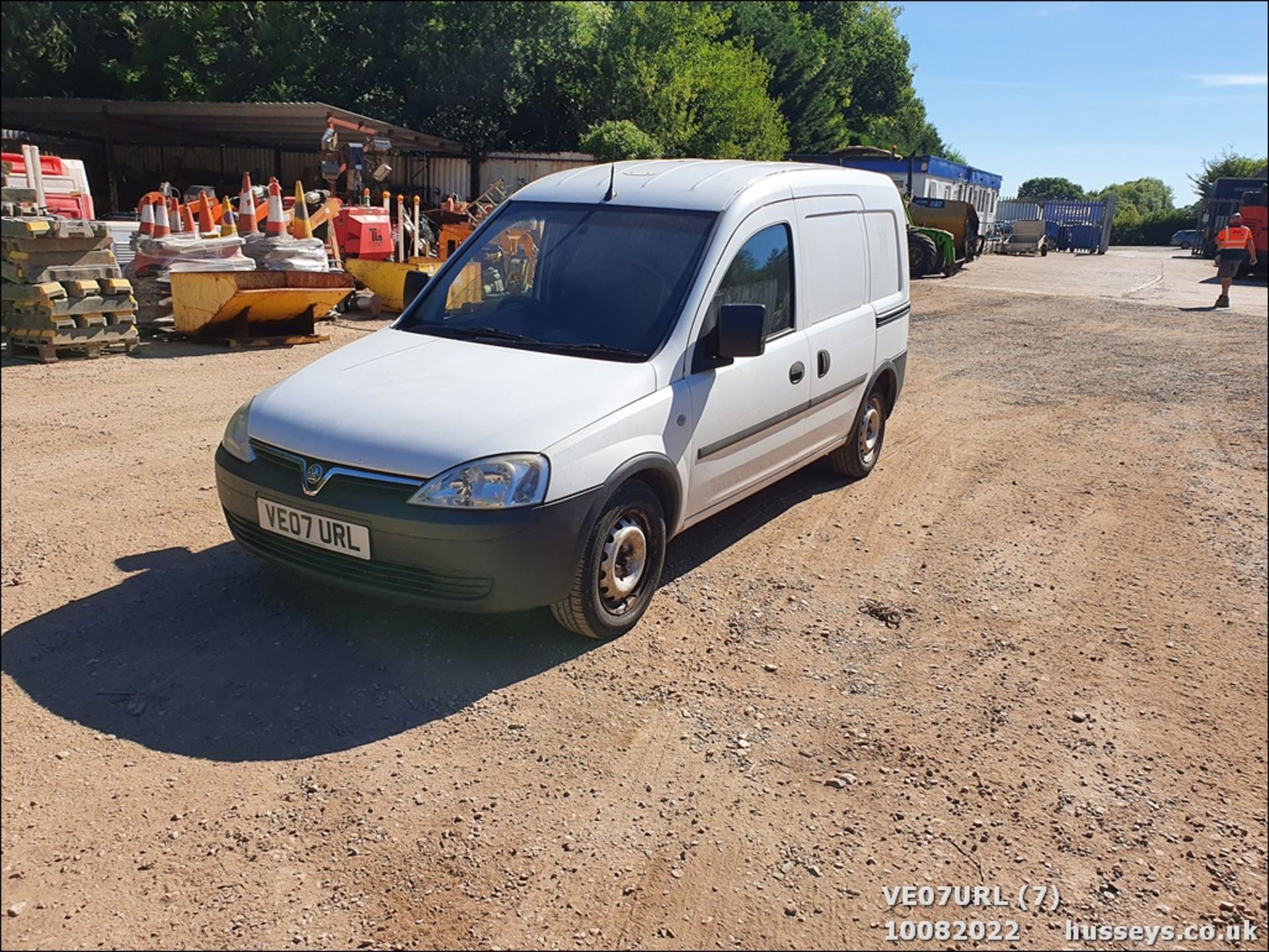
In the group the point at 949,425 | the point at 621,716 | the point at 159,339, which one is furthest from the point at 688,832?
the point at 159,339

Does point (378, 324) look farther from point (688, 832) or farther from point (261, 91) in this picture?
point (688, 832)

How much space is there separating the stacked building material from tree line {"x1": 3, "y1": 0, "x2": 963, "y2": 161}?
64.1 inches

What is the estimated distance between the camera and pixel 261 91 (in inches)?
326

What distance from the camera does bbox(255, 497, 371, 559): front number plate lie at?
369 centimetres

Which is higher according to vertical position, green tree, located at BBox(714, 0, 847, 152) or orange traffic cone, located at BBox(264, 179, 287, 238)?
green tree, located at BBox(714, 0, 847, 152)

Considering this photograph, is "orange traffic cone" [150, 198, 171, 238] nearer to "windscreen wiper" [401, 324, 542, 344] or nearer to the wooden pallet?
the wooden pallet

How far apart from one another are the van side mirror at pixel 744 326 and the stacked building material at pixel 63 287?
5899mm

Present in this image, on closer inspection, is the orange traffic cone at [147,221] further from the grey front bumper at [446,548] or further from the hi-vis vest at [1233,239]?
the hi-vis vest at [1233,239]

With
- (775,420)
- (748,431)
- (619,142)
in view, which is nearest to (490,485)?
(748,431)

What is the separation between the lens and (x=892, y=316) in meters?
6.63

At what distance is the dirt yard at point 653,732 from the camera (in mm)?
2559

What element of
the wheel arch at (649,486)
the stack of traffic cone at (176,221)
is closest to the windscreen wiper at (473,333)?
the wheel arch at (649,486)

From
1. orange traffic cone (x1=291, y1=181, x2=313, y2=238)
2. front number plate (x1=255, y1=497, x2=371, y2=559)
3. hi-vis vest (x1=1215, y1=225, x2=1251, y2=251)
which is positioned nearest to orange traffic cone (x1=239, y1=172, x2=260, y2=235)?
orange traffic cone (x1=291, y1=181, x2=313, y2=238)

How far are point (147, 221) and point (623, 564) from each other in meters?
8.94
